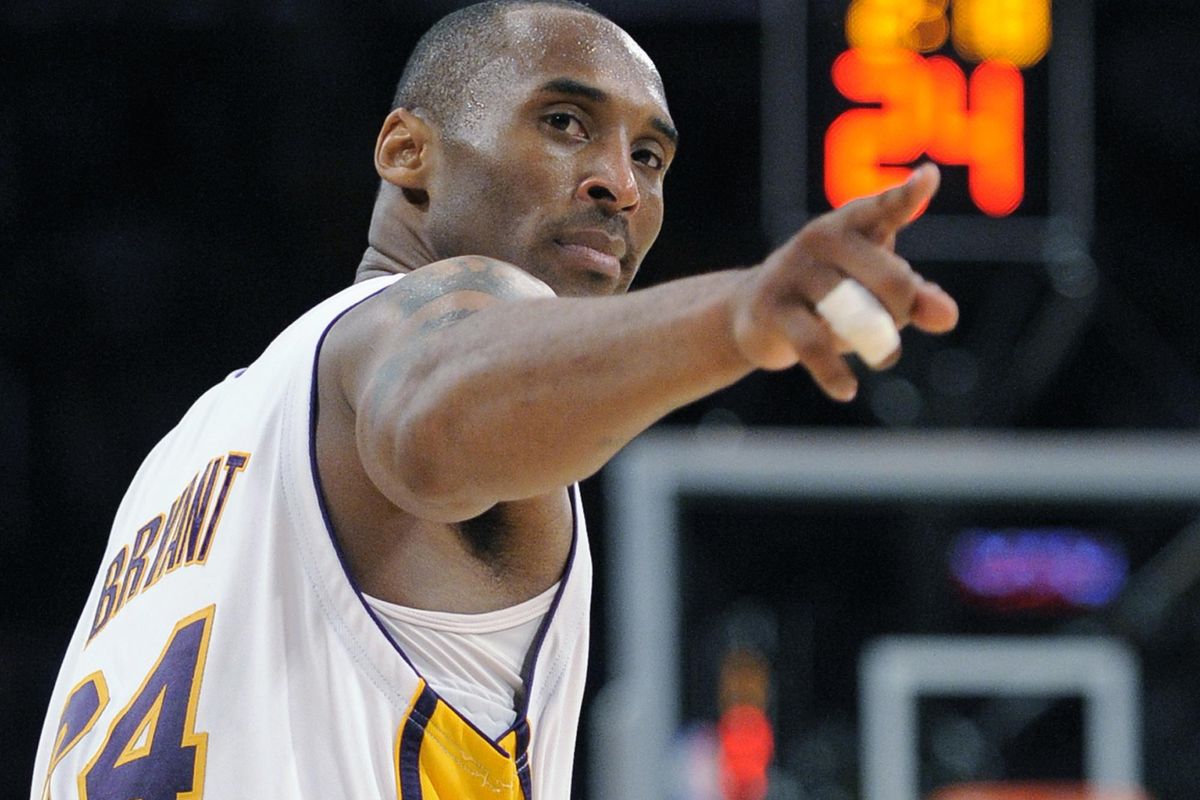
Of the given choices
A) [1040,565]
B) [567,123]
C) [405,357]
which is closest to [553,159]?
[567,123]

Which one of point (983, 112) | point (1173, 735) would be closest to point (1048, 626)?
point (1173, 735)

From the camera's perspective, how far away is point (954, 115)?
5.54m

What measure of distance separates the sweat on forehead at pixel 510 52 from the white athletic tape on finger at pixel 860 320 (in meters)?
0.93

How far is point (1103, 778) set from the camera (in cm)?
827

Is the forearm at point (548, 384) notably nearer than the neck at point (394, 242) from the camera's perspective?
Yes

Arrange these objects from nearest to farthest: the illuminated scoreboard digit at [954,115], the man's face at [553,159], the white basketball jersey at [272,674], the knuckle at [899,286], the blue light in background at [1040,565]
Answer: the knuckle at [899,286], the white basketball jersey at [272,674], the man's face at [553,159], the illuminated scoreboard digit at [954,115], the blue light in background at [1040,565]

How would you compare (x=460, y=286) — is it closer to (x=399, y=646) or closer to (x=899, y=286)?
(x=399, y=646)

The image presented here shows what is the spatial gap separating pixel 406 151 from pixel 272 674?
82 cm

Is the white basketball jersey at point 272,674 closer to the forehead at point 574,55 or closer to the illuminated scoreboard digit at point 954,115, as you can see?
the forehead at point 574,55

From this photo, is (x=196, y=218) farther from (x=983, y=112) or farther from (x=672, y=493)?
(x=983, y=112)

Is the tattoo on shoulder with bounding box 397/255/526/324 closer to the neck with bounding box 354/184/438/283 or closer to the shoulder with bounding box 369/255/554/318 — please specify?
the shoulder with bounding box 369/255/554/318

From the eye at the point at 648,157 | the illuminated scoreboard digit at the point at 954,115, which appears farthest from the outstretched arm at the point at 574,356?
the illuminated scoreboard digit at the point at 954,115

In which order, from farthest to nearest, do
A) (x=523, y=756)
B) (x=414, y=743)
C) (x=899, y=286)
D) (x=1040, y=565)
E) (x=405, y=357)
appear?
(x=1040, y=565), (x=523, y=756), (x=414, y=743), (x=405, y=357), (x=899, y=286)

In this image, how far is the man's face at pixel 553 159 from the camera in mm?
2422
